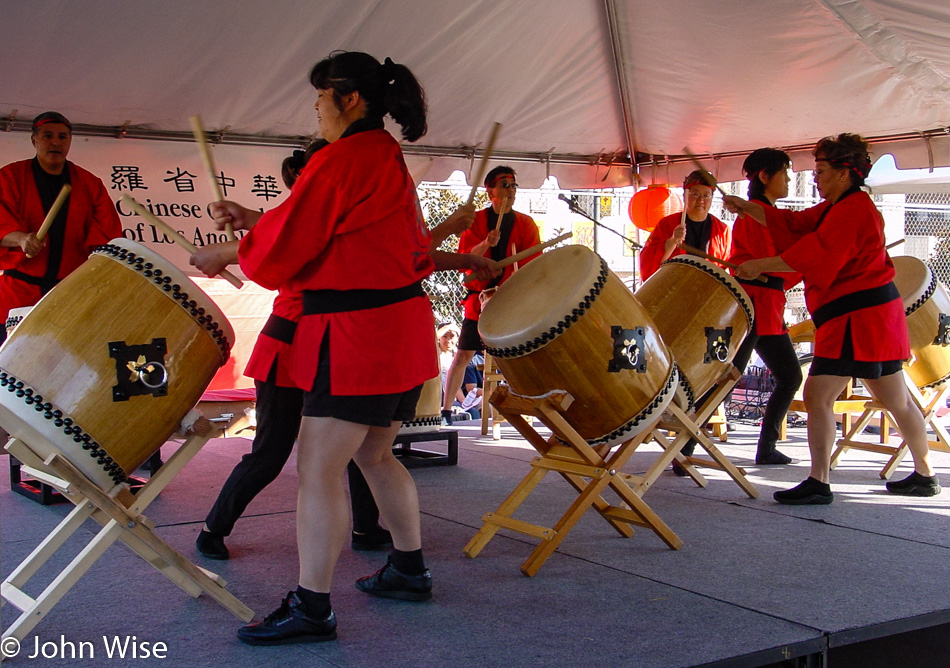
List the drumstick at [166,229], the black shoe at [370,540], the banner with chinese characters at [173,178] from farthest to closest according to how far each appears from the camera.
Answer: the banner with chinese characters at [173,178]
the black shoe at [370,540]
the drumstick at [166,229]

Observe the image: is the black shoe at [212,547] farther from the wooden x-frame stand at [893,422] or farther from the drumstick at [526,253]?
the wooden x-frame stand at [893,422]

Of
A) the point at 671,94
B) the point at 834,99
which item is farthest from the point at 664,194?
the point at 834,99

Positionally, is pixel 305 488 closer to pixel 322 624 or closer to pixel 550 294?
pixel 322 624

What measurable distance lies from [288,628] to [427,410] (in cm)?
202

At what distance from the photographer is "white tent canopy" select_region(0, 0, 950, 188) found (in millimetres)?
3049

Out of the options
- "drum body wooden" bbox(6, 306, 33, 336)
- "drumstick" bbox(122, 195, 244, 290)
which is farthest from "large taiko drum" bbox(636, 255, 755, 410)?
"drum body wooden" bbox(6, 306, 33, 336)

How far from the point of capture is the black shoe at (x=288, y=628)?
1.79 meters

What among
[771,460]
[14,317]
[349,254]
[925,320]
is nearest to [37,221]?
[14,317]

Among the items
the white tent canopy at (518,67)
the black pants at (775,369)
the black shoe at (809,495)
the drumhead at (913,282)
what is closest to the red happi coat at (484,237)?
the white tent canopy at (518,67)

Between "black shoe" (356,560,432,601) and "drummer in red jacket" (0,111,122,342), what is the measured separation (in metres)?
1.69

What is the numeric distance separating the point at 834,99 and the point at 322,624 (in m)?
3.31

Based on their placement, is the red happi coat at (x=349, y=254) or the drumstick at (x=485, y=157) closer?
the red happi coat at (x=349, y=254)

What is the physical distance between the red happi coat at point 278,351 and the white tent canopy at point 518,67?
1309mm

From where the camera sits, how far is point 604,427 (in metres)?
2.46
